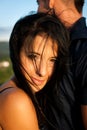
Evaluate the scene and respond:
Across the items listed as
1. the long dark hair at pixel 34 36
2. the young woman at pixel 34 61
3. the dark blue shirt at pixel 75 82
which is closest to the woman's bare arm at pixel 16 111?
the young woman at pixel 34 61

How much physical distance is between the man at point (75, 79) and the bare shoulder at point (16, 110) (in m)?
0.39

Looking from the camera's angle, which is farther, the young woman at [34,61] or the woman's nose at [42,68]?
the woman's nose at [42,68]

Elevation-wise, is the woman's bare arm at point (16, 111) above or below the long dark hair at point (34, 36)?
below

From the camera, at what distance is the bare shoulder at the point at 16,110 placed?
3.10 metres

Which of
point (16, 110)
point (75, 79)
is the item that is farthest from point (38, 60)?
point (16, 110)

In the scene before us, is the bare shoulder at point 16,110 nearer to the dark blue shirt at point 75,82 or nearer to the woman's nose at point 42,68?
the woman's nose at point 42,68

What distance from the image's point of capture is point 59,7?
149 inches

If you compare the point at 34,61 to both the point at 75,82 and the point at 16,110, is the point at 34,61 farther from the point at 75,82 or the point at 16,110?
the point at 16,110

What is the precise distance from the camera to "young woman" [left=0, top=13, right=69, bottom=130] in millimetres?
3191

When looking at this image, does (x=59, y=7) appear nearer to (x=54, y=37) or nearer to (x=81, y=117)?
(x=54, y=37)

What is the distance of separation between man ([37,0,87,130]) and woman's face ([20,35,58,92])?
167 mm

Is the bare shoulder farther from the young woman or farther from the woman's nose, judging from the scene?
the woman's nose

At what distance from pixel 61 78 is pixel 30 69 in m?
0.29

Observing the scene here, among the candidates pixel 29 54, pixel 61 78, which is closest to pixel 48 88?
pixel 61 78
